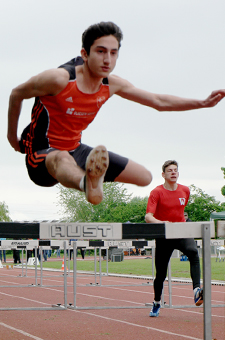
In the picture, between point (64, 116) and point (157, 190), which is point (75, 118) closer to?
point (64, 116)

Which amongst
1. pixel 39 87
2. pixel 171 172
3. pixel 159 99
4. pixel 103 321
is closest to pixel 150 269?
pixel 103 321

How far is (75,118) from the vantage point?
2.66 meters

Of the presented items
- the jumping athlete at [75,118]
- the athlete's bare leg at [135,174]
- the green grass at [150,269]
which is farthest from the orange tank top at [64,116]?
Answer: the green grass at [150,269]

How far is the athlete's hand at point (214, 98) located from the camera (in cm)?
295

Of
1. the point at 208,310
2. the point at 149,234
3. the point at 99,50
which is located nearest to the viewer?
the point at 99,50

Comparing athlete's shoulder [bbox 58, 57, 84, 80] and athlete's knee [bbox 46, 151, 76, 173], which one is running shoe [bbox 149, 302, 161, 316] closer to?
athlete's knee [bbox 46, 151, 76, 173]

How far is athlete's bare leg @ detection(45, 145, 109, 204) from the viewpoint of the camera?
238cm

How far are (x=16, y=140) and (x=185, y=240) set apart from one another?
4.12 meters

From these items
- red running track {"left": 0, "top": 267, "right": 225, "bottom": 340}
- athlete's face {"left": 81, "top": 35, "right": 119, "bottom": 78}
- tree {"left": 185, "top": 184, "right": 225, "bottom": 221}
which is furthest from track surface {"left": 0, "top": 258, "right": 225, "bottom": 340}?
tree {"left": 185, "top": 184, "right": 225, "bottom": 221}

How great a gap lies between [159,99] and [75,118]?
60 centimetres

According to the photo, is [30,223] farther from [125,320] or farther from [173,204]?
[125,320]

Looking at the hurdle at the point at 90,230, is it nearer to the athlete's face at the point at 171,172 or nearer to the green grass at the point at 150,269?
the athlete's face at the point at 171,172

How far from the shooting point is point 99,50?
257 cm

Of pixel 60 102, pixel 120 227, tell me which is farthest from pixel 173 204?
pixel 60 102
